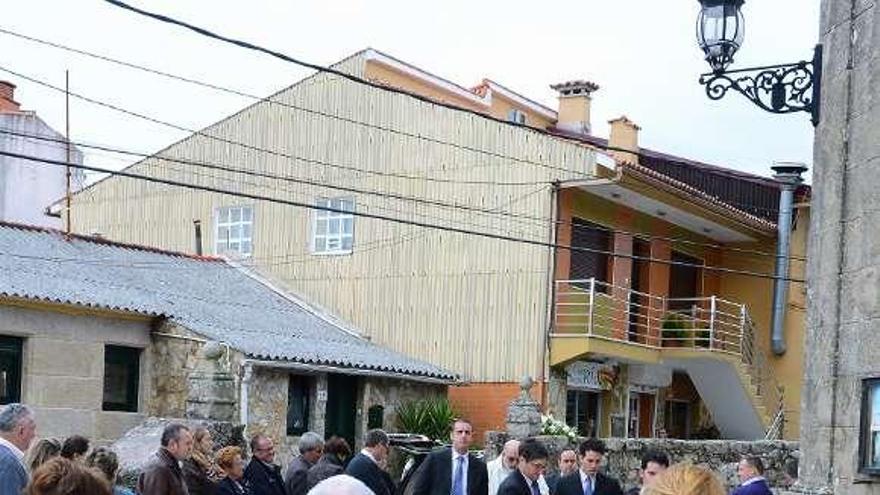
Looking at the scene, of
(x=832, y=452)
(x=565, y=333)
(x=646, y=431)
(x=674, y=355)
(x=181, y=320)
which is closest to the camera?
(x=832, y=452)

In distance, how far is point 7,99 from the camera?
33219 millimetres

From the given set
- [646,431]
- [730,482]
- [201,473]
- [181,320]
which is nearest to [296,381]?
[181,320]

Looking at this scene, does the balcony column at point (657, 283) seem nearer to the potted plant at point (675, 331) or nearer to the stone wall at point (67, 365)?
the potted plant at point (675, 331)

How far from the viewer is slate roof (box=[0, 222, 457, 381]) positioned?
22.2 metres

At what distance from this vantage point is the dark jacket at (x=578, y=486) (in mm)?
12531

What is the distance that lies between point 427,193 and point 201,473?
1617 centimetres

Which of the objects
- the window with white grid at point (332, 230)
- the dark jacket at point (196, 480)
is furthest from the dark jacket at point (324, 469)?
the window with white grid at point (332, 230)

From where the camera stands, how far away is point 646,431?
29.9 metres

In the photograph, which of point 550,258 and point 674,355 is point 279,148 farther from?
point 674,355

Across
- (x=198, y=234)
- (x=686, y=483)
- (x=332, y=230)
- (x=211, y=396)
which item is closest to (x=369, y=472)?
(x=211, y=396)

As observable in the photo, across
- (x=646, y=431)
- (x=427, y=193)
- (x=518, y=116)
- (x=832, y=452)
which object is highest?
(x=518, y=116)

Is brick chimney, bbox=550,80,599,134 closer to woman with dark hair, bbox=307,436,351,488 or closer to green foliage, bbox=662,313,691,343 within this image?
green foliage, bbox=662,313,691,343

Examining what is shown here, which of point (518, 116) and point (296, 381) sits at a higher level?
point (518, 116)

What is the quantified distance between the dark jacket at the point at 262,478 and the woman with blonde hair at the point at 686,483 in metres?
8.22
